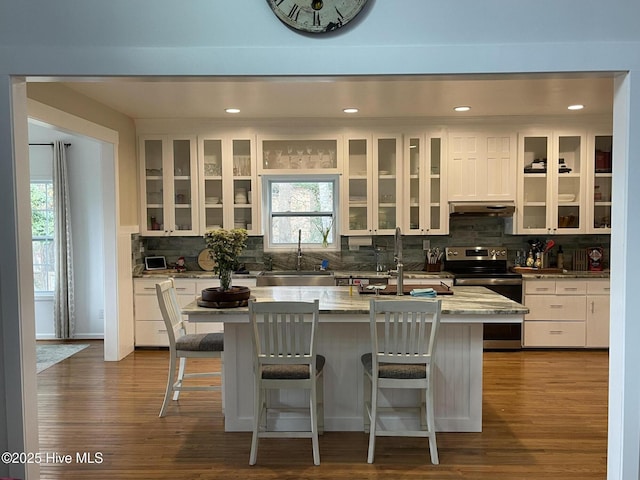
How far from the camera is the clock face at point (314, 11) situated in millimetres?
2158

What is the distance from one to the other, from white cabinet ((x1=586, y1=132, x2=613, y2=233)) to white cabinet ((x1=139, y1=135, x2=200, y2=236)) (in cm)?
441

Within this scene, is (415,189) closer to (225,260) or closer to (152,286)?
(225,260)

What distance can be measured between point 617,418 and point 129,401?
3.37 metres

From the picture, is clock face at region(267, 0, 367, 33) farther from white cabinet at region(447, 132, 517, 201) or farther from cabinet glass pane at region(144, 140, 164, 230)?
cabinet glass pane at region(144, 140, 164, 230)

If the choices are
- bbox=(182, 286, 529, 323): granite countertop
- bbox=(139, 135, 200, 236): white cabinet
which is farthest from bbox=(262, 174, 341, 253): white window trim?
bbox=(182, 286, 529, 323): granite countertop

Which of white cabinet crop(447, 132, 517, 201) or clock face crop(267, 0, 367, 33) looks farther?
white cabinet crop(447, 132, 517, 201)

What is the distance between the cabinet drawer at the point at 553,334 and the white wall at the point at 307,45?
3.19 metres

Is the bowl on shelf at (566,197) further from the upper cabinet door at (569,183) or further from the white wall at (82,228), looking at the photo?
the white wall at (82,228)

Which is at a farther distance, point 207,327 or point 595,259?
point 595,259

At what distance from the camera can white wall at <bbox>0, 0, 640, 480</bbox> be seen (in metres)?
2.17

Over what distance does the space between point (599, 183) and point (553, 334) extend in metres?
1.77

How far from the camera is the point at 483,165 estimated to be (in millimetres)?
5441

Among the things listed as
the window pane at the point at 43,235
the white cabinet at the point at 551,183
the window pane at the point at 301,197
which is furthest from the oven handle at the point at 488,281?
the window pane at the point at 43,235

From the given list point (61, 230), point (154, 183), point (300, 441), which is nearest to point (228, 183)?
point (154, 183)
